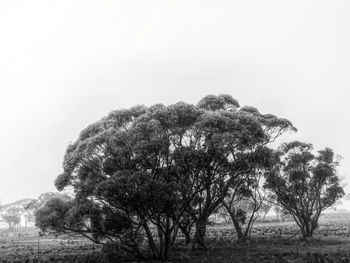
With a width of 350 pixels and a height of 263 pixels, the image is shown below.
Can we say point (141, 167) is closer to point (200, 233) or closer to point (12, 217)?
point (200, 233)

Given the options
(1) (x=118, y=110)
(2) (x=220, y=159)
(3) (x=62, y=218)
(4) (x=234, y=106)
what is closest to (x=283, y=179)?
(4) (x=234, y=106)

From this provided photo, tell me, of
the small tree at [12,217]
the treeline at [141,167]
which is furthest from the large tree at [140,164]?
the small tree at [12,217]

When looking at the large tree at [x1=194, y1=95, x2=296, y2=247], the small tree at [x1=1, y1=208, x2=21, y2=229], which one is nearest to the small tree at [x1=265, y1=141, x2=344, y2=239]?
the large tree at [x1=194, y1=95, x2=296, y2=247]

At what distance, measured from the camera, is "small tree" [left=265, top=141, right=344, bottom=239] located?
1678 inches

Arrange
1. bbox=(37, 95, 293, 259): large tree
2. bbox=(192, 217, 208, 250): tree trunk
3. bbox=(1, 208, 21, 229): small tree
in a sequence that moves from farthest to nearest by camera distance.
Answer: bbox=(1, 208, 21, 229): small tree
bbox=(192, 217, 208, 250): tree trunk
bbox=(37, 95, 293, 259): large tree

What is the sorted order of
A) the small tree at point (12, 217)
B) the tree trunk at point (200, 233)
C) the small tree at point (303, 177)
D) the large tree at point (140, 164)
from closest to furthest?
the large tree at point (140, 164) < the tree trunk at point (200, 233) < the small tree at point (303, 177) < the small tree at point (12, 217)

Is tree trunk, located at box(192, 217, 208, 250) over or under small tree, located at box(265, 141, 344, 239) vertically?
under

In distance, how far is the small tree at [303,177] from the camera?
140 ft

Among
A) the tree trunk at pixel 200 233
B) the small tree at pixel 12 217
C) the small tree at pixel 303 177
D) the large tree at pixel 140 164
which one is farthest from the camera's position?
the small tree at pixel 12 217

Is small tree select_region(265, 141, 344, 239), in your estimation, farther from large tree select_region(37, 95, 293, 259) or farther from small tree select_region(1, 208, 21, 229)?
small tree select_region(1, 208, 21, 229)

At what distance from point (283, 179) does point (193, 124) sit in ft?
72.8

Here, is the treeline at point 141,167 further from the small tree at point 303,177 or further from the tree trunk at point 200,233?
the small tree at point 303,177

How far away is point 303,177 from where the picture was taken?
42750 mm

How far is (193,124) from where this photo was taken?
25.6 metres
